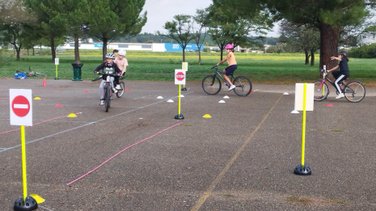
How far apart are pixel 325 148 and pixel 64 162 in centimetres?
386

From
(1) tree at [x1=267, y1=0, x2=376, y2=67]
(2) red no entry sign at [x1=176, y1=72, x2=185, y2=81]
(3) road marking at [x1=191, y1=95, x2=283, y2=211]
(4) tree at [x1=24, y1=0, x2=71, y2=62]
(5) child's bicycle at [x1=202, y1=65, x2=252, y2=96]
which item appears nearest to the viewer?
(3) road marking at [x1=191, y1=95, x2=283, y2=211]

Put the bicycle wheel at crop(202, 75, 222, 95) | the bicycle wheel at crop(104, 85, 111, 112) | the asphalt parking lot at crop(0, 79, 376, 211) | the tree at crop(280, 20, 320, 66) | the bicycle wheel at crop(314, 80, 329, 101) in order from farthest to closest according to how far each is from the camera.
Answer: the tree at crop(280, 20, 320, 66), the bicycle wheel at crop(202, 75, 222, 95), the bicycle wheel at crop(314, 80, 329, 101), the bicycle wheel at crop(104, 85, 111, 112), the asphalt parking lot at crop(0, 79, 376, 211)

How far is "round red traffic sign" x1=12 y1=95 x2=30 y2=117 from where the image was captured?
457 centimetres

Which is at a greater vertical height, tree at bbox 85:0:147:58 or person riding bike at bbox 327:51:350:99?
tree at bbox 85:0:147:58

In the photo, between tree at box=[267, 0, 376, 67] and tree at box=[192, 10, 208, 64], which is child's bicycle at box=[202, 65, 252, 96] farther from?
tree at box=[192, 10, 208, 64]

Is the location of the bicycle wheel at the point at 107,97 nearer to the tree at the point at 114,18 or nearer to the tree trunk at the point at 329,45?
the tree trunk at the point at 329,45

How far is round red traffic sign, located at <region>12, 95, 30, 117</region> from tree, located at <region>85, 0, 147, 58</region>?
4542cm

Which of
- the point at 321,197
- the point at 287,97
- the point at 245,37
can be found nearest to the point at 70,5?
the point at 245,37

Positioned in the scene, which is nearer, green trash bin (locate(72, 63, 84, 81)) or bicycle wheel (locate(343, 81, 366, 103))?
bicycle wheel (locate(343, 81, 366, 103))

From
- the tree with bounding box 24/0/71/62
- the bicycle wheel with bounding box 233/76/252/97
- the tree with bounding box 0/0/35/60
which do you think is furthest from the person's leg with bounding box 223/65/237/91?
the tree with bounding box 0/0/35/60

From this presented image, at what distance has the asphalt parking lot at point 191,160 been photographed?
5.09m

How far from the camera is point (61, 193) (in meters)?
5.25

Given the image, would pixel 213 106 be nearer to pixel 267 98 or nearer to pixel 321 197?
pixel 267 98

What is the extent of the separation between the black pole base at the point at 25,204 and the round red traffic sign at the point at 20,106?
0.79 meters
